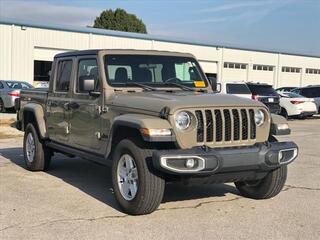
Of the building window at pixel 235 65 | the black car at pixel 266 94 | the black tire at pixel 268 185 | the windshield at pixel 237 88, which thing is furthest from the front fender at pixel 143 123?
the building window at pixel 235 65

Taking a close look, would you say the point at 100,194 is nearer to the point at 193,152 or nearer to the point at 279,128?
the point at 193,152

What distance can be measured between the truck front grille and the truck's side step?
1462 millimetres

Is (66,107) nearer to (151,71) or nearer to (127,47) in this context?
(151,71)

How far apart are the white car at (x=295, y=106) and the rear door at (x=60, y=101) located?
1645 centimetres

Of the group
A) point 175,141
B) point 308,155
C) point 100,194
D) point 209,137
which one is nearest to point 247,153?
point 209,137

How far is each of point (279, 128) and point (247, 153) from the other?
2.67 feet

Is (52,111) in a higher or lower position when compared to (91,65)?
lower

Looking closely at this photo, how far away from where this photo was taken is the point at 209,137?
5.88 meters

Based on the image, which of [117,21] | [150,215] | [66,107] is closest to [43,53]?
[66,107]

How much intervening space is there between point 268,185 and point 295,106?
17098 millimetres

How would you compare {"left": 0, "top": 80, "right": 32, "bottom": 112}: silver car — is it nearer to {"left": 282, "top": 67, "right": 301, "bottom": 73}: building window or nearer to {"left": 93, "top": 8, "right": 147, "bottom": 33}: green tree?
{"left": 282, "top": 67, "right": 301, "bottom": 73}: building window

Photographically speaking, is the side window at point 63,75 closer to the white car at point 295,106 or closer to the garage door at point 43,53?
the white car at point 295,106

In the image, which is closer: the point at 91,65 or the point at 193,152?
the point at 193,152

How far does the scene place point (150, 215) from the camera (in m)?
6.01
